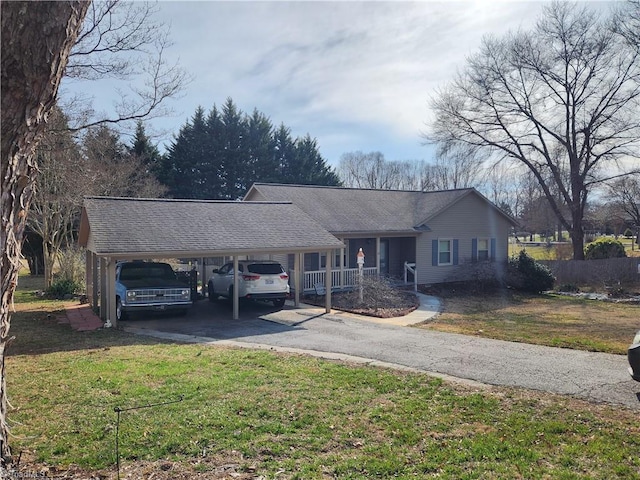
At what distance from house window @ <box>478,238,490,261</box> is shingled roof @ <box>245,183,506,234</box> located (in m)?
1.99

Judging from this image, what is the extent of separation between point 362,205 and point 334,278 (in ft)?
18.3

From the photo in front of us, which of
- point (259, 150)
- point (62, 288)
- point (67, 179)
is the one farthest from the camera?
point (259, 150)

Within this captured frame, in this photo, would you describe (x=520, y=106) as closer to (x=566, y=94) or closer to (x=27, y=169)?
(x=566, y=94)

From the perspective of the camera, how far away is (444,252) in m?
25.8

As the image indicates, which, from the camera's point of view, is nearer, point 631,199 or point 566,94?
point 566,94

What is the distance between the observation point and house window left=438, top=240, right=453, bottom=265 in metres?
25.5

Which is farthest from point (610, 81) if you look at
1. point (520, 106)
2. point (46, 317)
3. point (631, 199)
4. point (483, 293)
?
point (46, 317)

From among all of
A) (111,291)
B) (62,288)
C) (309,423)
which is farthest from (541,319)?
(62,288)

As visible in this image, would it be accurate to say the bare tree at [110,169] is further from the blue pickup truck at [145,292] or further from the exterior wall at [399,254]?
the exterior wall at [399,254]

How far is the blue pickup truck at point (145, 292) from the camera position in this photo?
45.6 feet

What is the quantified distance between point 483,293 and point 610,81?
59.7 feet

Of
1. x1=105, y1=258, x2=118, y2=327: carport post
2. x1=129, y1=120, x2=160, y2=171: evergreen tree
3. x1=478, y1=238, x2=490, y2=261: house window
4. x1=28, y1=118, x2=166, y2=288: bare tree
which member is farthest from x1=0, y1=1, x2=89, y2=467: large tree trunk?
x1=129, y1=120, x2=160, y2=171: evergreen tree

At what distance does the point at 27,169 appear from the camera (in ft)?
13.3

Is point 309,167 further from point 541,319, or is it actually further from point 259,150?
point 541,319
